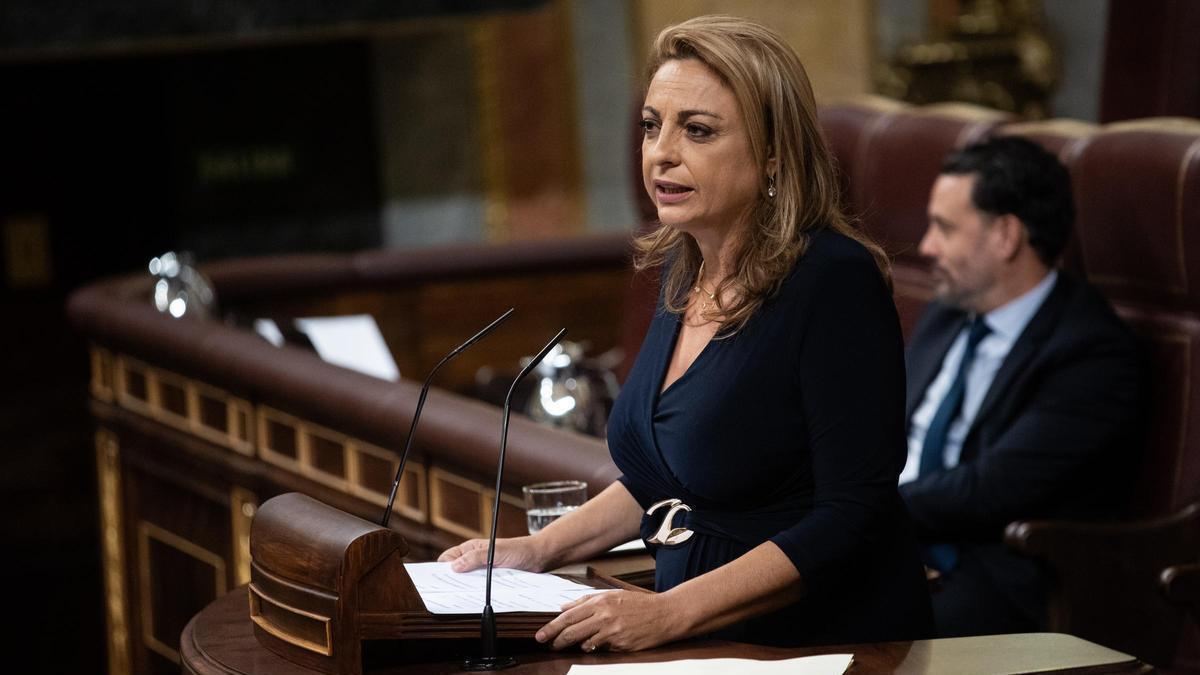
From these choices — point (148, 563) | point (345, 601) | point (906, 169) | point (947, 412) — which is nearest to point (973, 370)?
point (947, 412)

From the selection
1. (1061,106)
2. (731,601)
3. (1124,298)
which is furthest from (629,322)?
(731,601)

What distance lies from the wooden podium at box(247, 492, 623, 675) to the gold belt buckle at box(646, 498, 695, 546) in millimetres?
221

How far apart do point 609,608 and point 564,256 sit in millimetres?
4006

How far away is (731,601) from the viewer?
172 centimetres

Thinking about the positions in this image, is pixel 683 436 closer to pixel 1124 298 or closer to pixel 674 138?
pixel 674 138

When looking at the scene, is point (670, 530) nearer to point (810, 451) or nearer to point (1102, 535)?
point (810, 451)

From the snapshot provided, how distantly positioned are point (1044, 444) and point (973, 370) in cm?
33

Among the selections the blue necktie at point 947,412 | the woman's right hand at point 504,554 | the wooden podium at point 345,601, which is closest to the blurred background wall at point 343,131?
the blue necktie at point 947,412

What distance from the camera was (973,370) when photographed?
3.32 m

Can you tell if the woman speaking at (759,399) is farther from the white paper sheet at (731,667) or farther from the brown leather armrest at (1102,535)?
the brown leather armrest at (1102,535)

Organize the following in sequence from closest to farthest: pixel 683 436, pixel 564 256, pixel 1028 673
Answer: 1. pixel 1028 673
2. pixel 683 436
3. pixel 564 256

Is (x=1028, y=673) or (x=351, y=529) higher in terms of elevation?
(x=351, y=529)

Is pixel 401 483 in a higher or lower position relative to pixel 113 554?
higher

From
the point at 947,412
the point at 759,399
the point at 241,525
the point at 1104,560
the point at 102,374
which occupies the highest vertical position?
the point at 759,399
